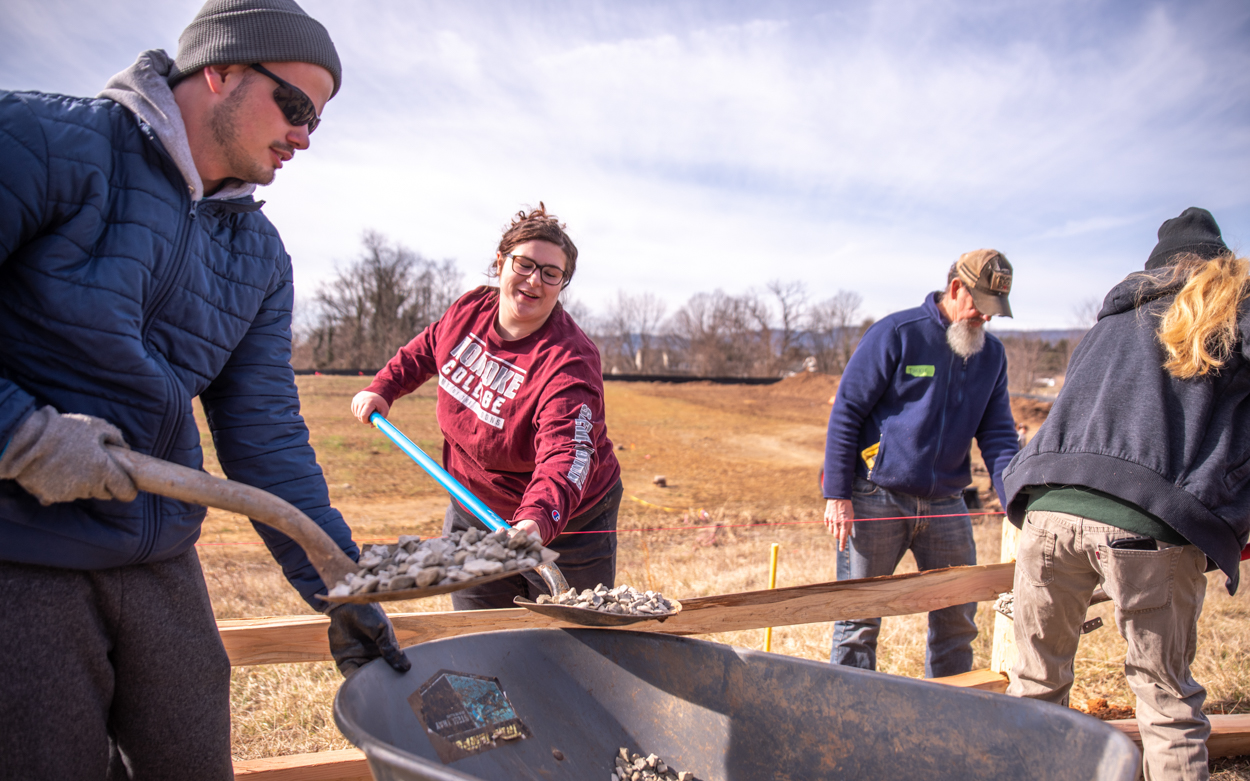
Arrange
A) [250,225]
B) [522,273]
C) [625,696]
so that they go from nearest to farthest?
1. [250,225]
2. [625,696]
3. [522,273]

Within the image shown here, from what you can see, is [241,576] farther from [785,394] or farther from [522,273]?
[785,394]

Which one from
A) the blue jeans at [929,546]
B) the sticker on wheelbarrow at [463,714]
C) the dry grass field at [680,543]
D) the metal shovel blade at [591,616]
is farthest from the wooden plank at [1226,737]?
the sticker on wheelbarrow at [463,714]

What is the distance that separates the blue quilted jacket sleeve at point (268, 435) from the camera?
1737 mm

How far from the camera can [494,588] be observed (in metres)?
2.77

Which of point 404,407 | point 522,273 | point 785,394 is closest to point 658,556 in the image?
point 522,273

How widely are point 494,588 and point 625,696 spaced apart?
95cm

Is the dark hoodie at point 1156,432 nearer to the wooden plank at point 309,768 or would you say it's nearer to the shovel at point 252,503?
the shovel at point 252,503

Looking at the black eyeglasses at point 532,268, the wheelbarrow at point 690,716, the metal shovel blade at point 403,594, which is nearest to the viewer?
the metal shovel blade at point 403,594

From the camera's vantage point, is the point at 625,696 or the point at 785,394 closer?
the point at 625,696

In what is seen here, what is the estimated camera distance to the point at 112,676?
144 cm

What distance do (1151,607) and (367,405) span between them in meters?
2.78

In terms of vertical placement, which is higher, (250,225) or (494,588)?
(250,225)

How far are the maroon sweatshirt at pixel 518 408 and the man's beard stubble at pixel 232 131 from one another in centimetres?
115

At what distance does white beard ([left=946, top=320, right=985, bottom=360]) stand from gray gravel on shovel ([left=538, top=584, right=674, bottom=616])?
6.29 feet
